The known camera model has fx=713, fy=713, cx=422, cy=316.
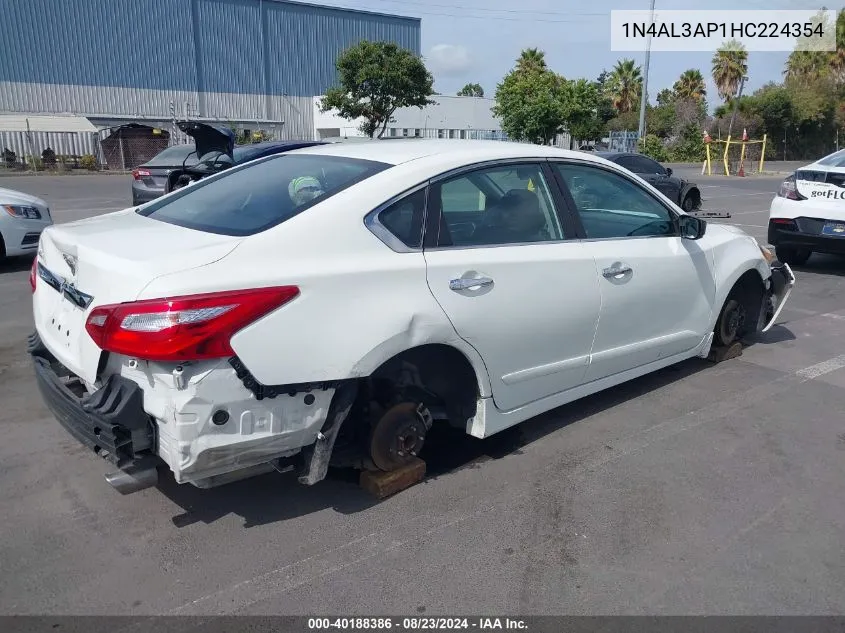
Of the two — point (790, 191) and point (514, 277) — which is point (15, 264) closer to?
point (514, 277)

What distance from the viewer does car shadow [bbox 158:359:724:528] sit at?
3340 millimetres

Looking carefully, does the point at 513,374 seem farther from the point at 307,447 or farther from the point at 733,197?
the point at 733,197

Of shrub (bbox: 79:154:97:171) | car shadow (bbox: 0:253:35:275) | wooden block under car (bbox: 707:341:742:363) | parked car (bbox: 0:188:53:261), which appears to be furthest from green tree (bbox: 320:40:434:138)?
wooden block under car (bbox: 707:341:742:363)

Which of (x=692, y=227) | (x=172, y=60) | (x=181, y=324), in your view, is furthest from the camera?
(x=172, y=60)

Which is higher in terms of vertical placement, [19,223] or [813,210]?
[813,210]

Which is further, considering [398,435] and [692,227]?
[692,227]

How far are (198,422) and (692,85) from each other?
61.3m

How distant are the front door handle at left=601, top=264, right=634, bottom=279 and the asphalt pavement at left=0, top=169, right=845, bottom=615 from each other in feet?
3.13

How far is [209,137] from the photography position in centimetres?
931

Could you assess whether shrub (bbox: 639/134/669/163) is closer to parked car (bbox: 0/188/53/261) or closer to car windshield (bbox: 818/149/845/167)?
car windshield (bbox: 818/149/845/167)

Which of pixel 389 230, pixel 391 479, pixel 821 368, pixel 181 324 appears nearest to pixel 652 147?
pixel 821 368

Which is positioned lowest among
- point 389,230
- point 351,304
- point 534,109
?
point 351,304

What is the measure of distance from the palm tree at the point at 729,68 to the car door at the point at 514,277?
Result: 55.0m

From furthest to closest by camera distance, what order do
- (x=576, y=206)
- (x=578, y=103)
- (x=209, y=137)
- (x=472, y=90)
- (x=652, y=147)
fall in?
(x=472, y=90) < (x=652, y=147) < (x=578, y=103) < (x=209, y=137) < (x=576, y=206)
